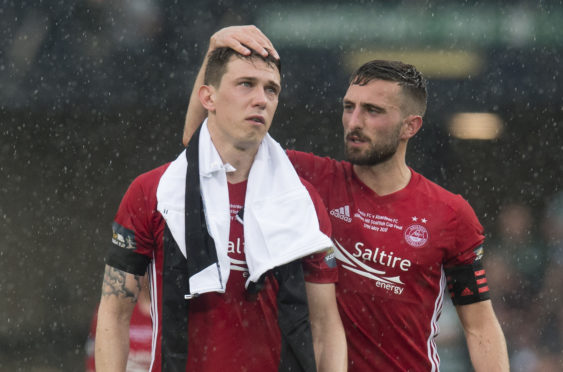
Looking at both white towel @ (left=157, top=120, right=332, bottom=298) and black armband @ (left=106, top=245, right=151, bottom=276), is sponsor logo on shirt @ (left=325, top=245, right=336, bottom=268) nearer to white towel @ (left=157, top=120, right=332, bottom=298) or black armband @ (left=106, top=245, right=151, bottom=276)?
white towel @ (left=157, top=120, right=332, bottom=298)

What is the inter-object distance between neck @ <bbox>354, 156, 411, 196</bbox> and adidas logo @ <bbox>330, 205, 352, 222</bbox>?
19cm

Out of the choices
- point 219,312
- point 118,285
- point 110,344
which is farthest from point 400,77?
point 110,344

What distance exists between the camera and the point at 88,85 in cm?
905

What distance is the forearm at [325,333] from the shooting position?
301cm

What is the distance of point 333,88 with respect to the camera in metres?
8.78

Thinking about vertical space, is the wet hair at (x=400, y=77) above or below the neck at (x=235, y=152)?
above

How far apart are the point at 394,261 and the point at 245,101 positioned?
1.17 meters

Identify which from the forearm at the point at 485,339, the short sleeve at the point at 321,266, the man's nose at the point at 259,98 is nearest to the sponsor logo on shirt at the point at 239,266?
the short sleeve at the point at 321,266

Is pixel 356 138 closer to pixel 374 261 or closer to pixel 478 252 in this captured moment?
pixel 374 261

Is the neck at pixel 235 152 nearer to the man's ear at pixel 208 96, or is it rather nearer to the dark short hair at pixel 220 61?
the man's ear at pixel 208 96

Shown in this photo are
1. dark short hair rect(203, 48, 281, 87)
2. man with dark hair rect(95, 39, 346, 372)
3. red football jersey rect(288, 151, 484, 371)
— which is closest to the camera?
man with dark hair rect(95, 39, 346, 372)

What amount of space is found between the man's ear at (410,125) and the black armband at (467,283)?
73cm

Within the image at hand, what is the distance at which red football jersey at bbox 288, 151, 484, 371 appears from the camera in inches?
142

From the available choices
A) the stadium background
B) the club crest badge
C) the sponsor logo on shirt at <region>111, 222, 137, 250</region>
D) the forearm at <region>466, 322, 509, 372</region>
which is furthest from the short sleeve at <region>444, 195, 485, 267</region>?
the stadium background
